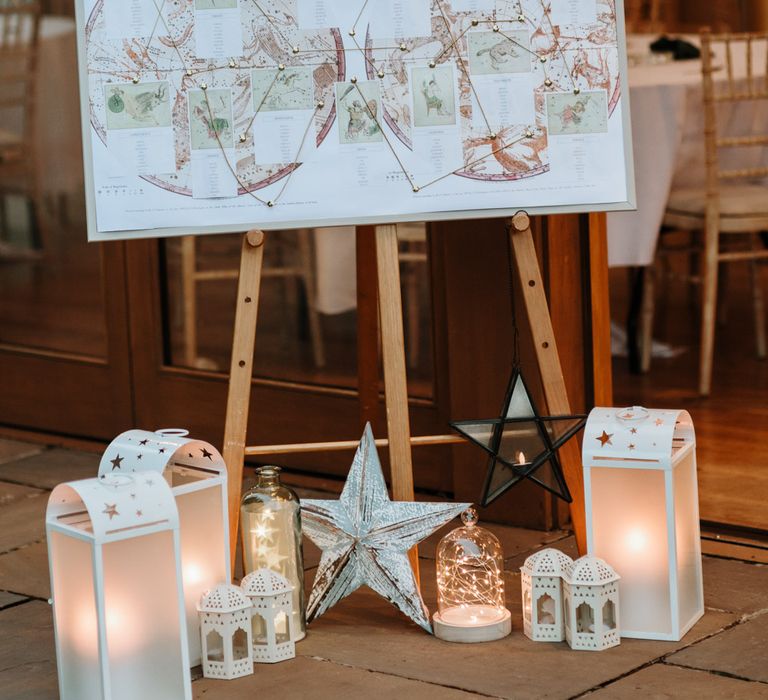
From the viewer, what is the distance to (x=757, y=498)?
2.94m

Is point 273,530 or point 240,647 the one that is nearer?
point 240,647

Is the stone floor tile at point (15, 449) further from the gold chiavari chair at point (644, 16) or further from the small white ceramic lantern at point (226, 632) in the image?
the gold chiavari chair at point (644, 16)

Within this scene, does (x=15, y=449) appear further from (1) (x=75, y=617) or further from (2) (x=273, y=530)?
(1) (x=75, y=617)

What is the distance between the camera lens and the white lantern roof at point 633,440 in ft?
7.13

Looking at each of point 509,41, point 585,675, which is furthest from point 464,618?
point 509,41

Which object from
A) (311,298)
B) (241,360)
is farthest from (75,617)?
(311,298)

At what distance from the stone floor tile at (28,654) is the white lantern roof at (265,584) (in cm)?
33

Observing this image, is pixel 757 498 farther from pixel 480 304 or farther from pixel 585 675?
pixel 585 675

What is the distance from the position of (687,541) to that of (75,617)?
971 mm

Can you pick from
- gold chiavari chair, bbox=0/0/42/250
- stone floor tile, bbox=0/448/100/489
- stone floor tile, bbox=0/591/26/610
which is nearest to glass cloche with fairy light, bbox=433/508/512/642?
stone floor tile, bbox=0/591/26/610

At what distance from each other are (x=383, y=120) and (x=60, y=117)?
167 centimetres

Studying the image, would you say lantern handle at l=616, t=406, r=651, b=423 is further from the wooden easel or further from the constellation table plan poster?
the constellation table plan poster

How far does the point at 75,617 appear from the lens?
202 centimetres

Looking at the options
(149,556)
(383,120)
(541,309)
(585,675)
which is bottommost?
(585,675)
